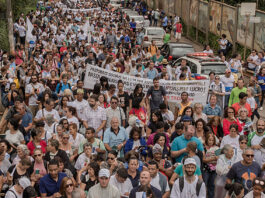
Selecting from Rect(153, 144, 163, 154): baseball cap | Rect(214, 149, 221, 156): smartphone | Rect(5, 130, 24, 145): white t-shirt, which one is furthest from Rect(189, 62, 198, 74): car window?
Rect(153, 144, 163, 154): baseball cap

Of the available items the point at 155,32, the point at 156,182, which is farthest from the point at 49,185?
the point at 155,32

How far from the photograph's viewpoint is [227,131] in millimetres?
11102

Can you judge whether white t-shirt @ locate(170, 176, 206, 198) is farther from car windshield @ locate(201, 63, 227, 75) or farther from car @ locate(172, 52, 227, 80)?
car windshield @ locate(201, 63, 227, 75)

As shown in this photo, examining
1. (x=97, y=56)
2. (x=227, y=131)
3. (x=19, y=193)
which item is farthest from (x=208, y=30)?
(x=19, y=193)

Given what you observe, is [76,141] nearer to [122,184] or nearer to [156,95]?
[122,184]

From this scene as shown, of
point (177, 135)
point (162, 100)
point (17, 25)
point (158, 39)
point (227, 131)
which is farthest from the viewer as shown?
point (158, 39)

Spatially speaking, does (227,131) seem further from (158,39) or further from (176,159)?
(158,39)

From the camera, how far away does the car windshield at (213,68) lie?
17969mm

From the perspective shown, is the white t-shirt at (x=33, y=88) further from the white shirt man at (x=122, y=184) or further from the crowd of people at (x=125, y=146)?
the white shirt man at (x=122, y=184)

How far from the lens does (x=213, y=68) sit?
18.1 metres

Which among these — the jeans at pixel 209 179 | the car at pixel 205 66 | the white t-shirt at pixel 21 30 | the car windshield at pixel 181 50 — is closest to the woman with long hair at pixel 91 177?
the jeans at pixel 209 179

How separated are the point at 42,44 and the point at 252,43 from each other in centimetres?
934

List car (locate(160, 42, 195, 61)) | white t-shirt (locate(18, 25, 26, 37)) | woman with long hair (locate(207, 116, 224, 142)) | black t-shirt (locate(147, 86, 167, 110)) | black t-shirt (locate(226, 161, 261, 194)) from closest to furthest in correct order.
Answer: black t-shirt (locate(226, 161, 261, 194)), woman with long hair (locate(207, 116, 224, 142)), black t-shirt (locate(147, 86, 167, 110)), car (locate(160, 42, 195, 61)), white t-shirt (locate(18, 25, 26, 37))

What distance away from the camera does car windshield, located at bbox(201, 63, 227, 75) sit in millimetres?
17969
